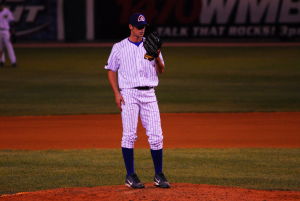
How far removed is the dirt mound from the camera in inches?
305

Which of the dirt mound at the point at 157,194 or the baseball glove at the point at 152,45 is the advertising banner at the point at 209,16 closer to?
the dirt mound at the point at 157,194

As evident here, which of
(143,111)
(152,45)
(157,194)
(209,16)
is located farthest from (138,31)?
(209,16)

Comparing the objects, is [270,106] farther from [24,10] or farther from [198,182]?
[24,10]

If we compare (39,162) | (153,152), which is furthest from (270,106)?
(153,152)

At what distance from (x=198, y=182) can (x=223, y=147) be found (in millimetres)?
2880

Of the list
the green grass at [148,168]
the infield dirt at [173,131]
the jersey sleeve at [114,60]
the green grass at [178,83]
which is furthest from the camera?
the green grass at [178,83]

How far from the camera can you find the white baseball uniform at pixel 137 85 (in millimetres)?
8086

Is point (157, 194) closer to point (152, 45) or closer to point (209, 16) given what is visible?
point (152, 45)

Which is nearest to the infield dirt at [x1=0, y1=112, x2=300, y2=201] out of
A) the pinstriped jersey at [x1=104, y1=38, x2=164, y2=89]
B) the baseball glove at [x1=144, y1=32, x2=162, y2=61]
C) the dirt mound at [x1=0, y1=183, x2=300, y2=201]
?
the dirt mound at [x1=0, y1=183, x2=300, y2=201]

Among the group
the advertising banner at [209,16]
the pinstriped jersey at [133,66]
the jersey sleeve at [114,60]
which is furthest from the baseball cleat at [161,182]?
the advertising banner at [209,16]

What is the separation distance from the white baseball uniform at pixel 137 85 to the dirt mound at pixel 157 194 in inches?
23.6

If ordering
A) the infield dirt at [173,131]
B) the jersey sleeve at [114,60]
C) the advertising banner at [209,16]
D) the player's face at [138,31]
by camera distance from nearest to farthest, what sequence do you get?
the player's face at [138,31] < the jersey sleeve at [114,60] < the infield dirt at [173,131] < the advertising banner at [209,16]

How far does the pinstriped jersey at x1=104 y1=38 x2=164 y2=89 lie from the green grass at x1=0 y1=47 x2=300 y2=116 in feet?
27.7

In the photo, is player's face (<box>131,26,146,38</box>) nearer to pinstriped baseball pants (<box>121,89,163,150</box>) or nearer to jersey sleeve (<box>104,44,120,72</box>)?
jersey sleeve (<box>104,44,120,72</box>)
